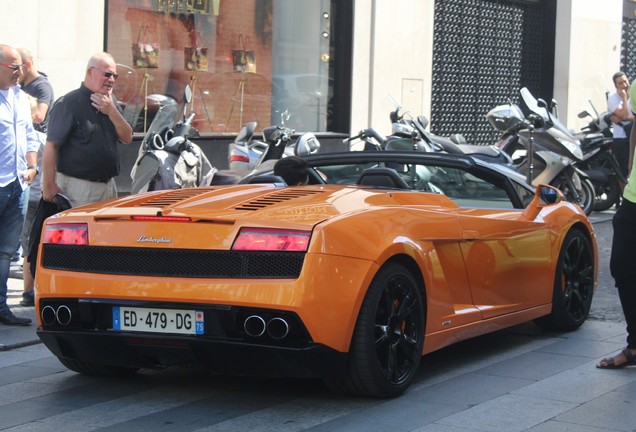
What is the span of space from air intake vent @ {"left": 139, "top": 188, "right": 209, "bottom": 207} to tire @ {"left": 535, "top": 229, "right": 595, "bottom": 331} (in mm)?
2602

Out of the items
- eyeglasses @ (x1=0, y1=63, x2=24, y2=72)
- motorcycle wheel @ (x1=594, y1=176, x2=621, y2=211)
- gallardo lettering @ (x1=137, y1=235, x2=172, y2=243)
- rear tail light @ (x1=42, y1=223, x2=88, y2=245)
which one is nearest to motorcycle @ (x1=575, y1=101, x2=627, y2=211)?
motorcycle wheel @ (x1=594, y1=176, x2=621, y2=211)

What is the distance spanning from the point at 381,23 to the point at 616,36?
27.1 feet

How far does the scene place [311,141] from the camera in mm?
12156

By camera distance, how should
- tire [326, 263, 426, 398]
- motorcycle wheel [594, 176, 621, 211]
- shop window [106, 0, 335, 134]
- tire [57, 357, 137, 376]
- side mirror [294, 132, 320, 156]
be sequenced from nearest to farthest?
1. tire [326, 263, 426, 398]
2. tire [57, 357, 137, 376]
3. side mirror [294, 132, 320, 156]
4. shop window [106, 0, 335, 134]
5. motorcycle wheel [594, 176, 621, 211]

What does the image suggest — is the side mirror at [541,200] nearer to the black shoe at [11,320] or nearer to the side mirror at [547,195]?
the side mirror at [547,195]

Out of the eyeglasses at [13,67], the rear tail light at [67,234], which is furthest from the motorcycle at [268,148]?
the rear tail light at [67,234]

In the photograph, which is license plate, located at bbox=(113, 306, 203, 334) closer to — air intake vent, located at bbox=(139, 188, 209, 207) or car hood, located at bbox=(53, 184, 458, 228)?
car hood, located at bbox=(53, 184, 458, 228)

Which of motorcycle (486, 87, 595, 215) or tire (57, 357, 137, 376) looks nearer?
tire (57, 357, 137, 376)

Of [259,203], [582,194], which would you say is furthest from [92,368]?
[582,194]

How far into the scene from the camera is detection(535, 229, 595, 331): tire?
775 cm

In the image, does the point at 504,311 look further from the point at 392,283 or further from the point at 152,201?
the point at 152,201

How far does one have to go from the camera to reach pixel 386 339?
577 centimetres

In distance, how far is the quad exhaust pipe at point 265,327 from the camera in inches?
211

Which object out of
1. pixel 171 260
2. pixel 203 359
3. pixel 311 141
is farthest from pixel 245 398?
pixel 311 141
